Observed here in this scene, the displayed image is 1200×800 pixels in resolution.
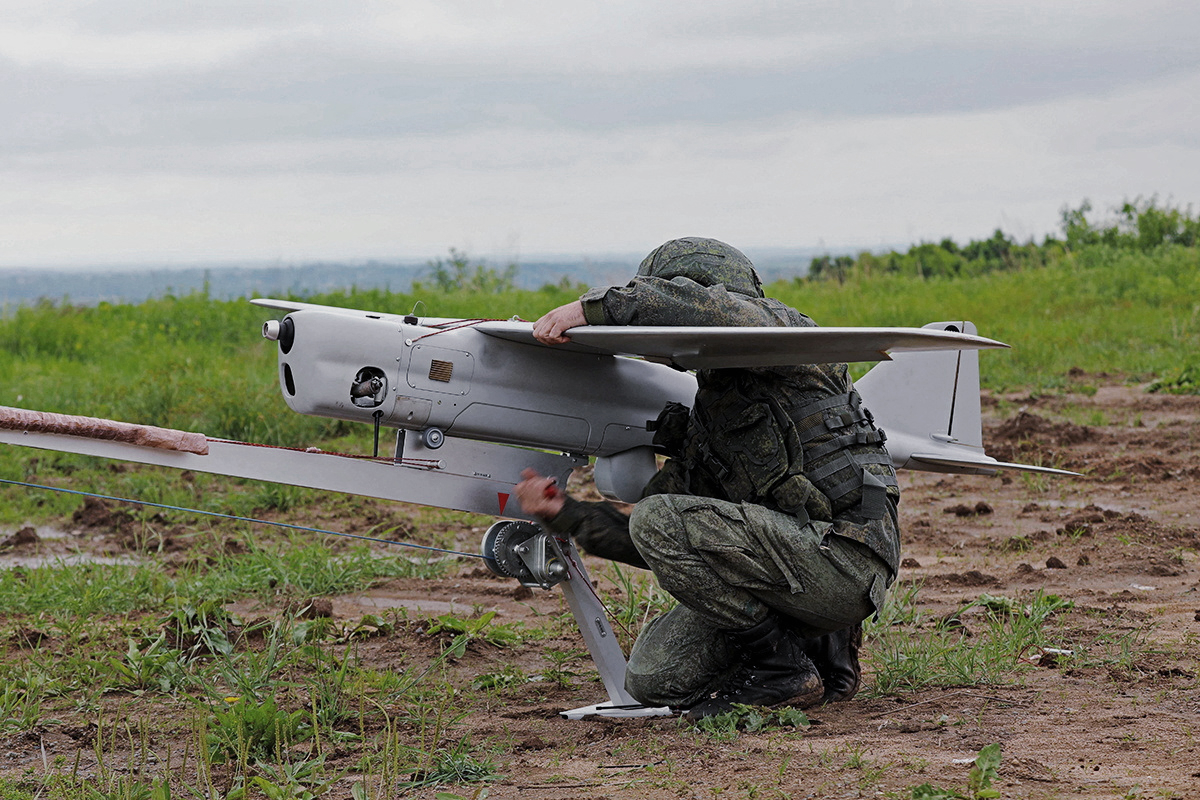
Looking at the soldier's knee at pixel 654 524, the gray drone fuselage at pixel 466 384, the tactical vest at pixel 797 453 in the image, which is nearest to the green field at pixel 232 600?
the soldier's knee at pixel 654 524

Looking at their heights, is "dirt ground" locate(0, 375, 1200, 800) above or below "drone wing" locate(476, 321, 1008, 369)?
below

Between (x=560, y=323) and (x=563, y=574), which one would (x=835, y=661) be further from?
(x=560, y=323)


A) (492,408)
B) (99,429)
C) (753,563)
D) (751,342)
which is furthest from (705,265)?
(99,429)

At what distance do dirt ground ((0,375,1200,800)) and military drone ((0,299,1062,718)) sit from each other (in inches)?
22.5

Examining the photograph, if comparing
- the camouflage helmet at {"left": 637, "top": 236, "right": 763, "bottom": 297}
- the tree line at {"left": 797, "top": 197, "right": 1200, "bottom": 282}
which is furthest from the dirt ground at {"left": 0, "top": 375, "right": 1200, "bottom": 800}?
the tree line at {"left": 797, "top": 197, "right": 1200, "bottom": 282}

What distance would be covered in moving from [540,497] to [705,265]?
33.9 inches

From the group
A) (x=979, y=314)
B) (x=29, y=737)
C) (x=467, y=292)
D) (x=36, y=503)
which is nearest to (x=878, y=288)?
(x=979, y=314)

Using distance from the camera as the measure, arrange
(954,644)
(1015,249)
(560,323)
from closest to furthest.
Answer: (560,323)
(954,644)
(1015,249)

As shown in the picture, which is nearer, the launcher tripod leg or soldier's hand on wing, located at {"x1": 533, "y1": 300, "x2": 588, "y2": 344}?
soldier's hand on wing, located at {"x1": 533, "y1": 300, "x2": 588, "y2": 344}

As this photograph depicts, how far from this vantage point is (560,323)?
3.43m

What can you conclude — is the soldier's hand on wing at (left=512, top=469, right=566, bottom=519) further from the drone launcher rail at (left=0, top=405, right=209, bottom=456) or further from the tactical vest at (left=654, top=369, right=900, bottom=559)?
the drone launcher rail at (left=0, top=405, right=209, bottom=456)

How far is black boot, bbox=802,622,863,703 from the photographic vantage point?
389cm

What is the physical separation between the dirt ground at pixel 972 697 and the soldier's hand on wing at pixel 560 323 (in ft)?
3.94

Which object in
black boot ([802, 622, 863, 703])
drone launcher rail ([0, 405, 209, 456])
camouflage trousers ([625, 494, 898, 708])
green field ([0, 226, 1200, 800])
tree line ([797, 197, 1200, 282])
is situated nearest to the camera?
drone launcher rail ([0, 405, 209, 456])
